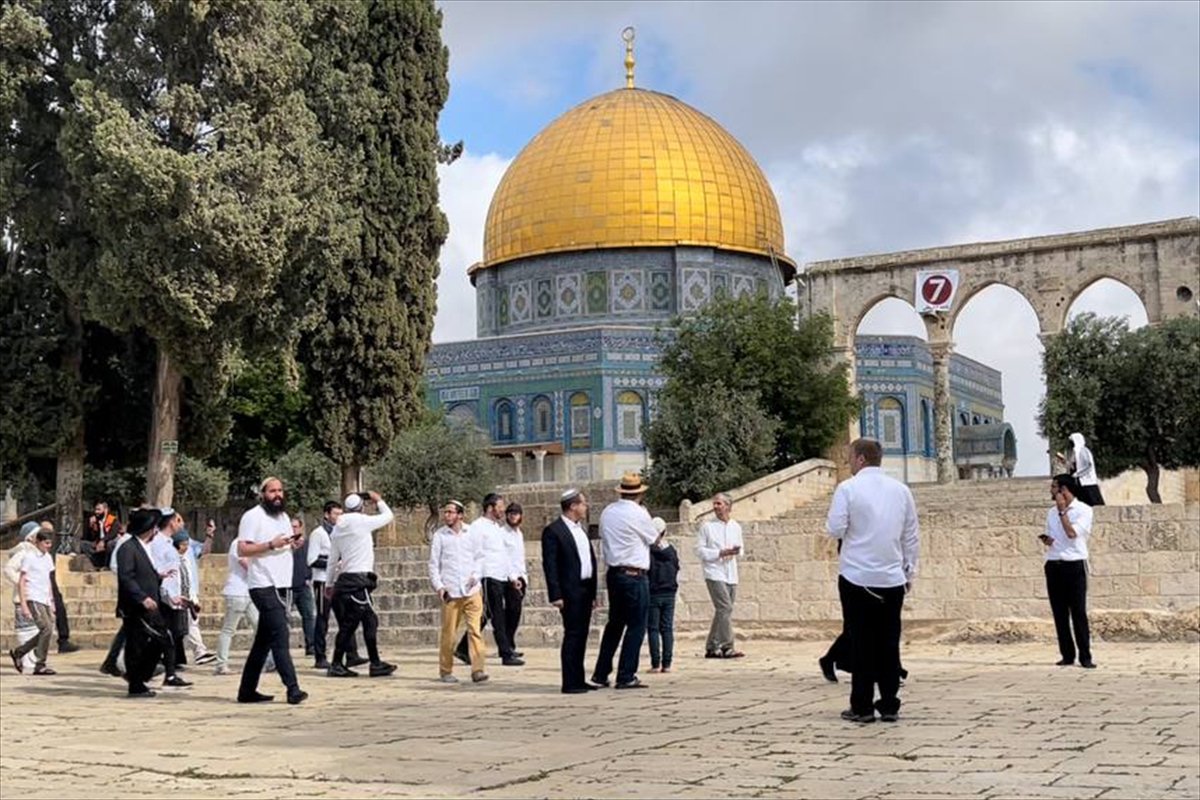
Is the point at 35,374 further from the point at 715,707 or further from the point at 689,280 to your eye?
the point at 689,280

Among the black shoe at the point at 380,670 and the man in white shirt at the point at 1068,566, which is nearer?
the man in white shirt at the point at 1068,566

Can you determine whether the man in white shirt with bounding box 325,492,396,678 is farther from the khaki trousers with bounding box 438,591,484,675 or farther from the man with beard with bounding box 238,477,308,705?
the man with beard with bounding box 238,477,308,705

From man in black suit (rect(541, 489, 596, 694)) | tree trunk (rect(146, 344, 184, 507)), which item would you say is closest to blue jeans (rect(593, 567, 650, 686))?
man in black suit (rect(541, 489, 596, 694))

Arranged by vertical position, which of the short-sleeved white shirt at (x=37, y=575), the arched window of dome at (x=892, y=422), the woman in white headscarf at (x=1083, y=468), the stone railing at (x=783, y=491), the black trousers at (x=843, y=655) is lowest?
the black trousers at (x=843, y=655)

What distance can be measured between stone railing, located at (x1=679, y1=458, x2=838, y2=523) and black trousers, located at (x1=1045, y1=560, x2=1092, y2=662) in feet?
40.5

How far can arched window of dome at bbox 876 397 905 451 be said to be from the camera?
4056 centimetres

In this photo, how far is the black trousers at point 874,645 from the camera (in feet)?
22.6

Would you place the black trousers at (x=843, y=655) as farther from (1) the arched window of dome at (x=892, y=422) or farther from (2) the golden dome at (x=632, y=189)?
(2) the golden dome at (x=632, y=189)

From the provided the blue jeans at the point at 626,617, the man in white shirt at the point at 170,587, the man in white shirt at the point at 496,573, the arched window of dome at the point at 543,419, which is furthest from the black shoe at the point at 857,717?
the arched window of dome at the point at 543,419

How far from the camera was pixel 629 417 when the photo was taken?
39.9 metres

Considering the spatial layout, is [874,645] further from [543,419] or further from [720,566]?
[543,419]

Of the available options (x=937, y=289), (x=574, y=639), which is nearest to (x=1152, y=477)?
(x=937, y=289)

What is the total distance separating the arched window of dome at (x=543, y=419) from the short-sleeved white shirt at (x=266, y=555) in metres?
31.0

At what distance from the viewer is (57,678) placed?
12109mm
